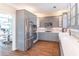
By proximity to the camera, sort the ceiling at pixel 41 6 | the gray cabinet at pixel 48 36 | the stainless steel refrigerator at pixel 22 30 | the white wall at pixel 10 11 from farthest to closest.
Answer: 1. the gray cabinet at pixel 48 36
2. the stainless steel refrigerator at pixel 22 30
3. the ceiling at pixel 41 6
4. the white wall at pixel 10 11

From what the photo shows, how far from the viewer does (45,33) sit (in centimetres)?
650

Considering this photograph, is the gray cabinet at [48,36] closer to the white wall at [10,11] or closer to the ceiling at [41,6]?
the ceiling at [41,6]

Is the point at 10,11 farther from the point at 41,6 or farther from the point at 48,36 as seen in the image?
the point at 48,36

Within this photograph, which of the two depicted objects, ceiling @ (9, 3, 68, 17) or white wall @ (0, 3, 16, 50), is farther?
ceiling @ (9, 3, 68, 17)

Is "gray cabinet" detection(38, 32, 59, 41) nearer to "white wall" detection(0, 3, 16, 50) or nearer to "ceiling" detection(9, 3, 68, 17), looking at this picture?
"ceiling" detection(9, 3, 68, 17)

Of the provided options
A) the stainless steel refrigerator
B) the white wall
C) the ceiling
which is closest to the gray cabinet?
the ceiling

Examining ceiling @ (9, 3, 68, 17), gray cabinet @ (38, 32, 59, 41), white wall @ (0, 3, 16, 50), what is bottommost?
gray cabinet @ (38, 32, 59, 41)

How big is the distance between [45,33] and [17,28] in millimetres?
2888

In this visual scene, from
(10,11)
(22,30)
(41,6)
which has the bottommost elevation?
(22,30)

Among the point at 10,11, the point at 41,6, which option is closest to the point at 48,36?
the point at 41,6

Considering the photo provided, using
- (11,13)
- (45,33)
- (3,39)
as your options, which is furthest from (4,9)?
(45,33)

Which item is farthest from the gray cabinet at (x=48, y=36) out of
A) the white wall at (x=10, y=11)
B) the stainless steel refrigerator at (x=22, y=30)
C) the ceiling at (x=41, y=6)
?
the white wall at (x=10, y=11)

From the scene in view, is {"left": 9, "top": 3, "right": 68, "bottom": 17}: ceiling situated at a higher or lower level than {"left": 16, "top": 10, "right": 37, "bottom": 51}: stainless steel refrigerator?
higher

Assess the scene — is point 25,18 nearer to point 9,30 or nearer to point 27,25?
point 27,25
